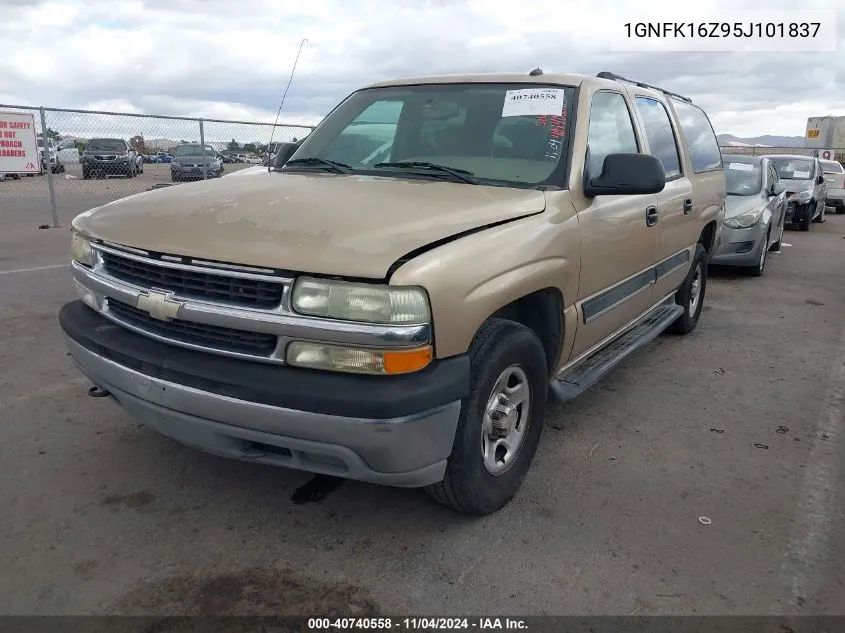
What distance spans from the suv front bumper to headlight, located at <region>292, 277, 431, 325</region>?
203 millimetres

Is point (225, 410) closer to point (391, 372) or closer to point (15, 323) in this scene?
point (391, 372)

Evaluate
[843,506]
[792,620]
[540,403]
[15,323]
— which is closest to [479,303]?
[540,403]

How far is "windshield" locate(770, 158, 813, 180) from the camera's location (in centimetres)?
1478

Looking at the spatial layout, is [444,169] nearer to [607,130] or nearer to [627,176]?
[627,176]

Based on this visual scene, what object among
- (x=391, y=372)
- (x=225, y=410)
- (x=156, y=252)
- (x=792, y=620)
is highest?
(x=156, y=252)

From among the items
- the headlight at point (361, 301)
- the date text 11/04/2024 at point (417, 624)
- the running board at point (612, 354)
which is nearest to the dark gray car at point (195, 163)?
the running board at point (612, 354)

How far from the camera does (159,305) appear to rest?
262 centimetres

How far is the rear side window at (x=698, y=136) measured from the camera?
17.6 ft

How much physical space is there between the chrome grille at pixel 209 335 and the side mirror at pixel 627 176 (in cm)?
176

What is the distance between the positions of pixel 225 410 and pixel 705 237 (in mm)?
4749

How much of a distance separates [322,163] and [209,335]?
1.54 meters

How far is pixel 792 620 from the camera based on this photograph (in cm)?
239

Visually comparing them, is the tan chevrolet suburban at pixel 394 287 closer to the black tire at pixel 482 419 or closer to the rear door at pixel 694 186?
the black tire at pixel 482 419

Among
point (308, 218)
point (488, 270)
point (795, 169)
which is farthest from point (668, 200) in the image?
point (795, 169)
